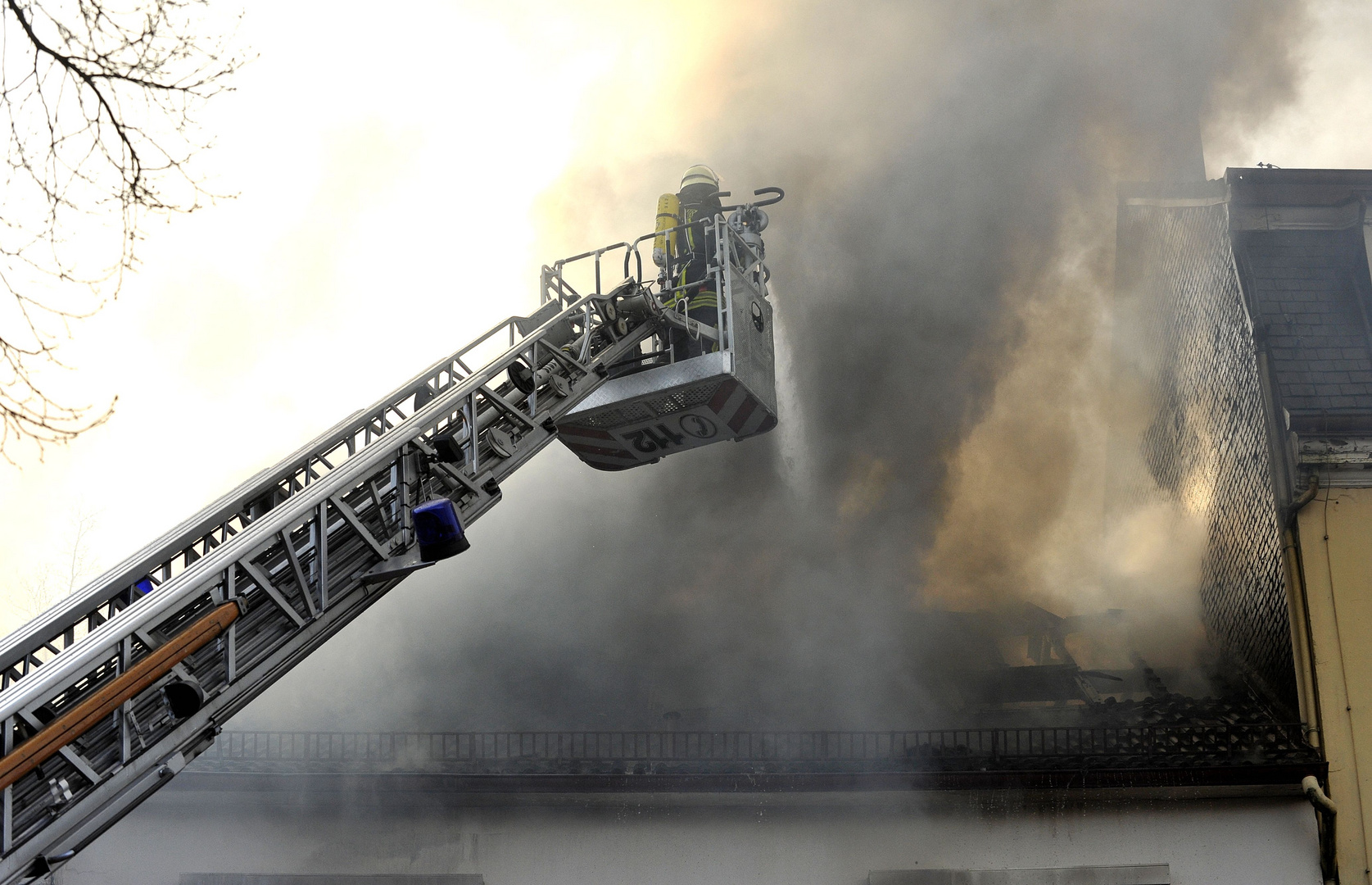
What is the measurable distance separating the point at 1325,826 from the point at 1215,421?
5.08 meters

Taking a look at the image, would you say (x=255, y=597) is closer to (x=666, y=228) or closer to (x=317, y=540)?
(x=317, y=540)

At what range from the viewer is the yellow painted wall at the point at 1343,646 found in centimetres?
1101

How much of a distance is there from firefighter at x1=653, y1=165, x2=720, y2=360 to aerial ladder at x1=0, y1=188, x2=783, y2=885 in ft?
0.24

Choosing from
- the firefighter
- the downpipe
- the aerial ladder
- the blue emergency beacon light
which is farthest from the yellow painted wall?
the blue emergency beacon light

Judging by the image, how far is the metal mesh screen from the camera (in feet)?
40.0

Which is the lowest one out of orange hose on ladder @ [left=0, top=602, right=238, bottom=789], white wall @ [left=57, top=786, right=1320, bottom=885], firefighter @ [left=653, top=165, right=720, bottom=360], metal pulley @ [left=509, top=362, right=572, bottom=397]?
white wall @ [left=57, top=786, right=1320, bottom=885]

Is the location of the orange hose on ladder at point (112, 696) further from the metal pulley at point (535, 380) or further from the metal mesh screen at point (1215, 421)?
the metal mesh screen at point (1215, 421)

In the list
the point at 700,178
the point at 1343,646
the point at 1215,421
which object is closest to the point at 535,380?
the point at 700,178

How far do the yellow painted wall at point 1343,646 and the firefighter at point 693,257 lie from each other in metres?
7.40

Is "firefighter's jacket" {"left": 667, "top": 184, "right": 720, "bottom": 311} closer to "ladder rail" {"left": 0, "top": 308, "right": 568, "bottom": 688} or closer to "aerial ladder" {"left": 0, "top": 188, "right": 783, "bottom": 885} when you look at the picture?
"aerial ladder" {"left": 0, "top": 188, "right": 783, "bottom": 885}

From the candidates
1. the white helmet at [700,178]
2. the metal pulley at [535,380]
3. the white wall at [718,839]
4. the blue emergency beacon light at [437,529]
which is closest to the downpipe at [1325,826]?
the white wall at [718,839]

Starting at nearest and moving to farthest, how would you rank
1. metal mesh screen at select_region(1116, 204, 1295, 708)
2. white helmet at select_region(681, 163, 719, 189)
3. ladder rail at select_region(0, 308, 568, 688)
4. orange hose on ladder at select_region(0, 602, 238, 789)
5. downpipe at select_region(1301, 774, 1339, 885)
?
1. orange hose on ladder at select_region(0, 602, 238, 789)
2. ladder rail at select_region(0, 308, 568, 688)
3. white helmet at select_region(681, 163, 719, 189)
4. downpipe at select_region(1301, 774, 1339, 885)
5. metal mesh screen at select_region(1116, 204, 1295, 708)

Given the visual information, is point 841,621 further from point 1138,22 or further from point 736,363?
point 1138,22

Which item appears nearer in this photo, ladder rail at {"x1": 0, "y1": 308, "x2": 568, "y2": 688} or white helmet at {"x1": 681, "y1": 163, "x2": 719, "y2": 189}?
ladder rail at {"x1": 0, "y1": 308, "x2": 568, "y2": 688}
